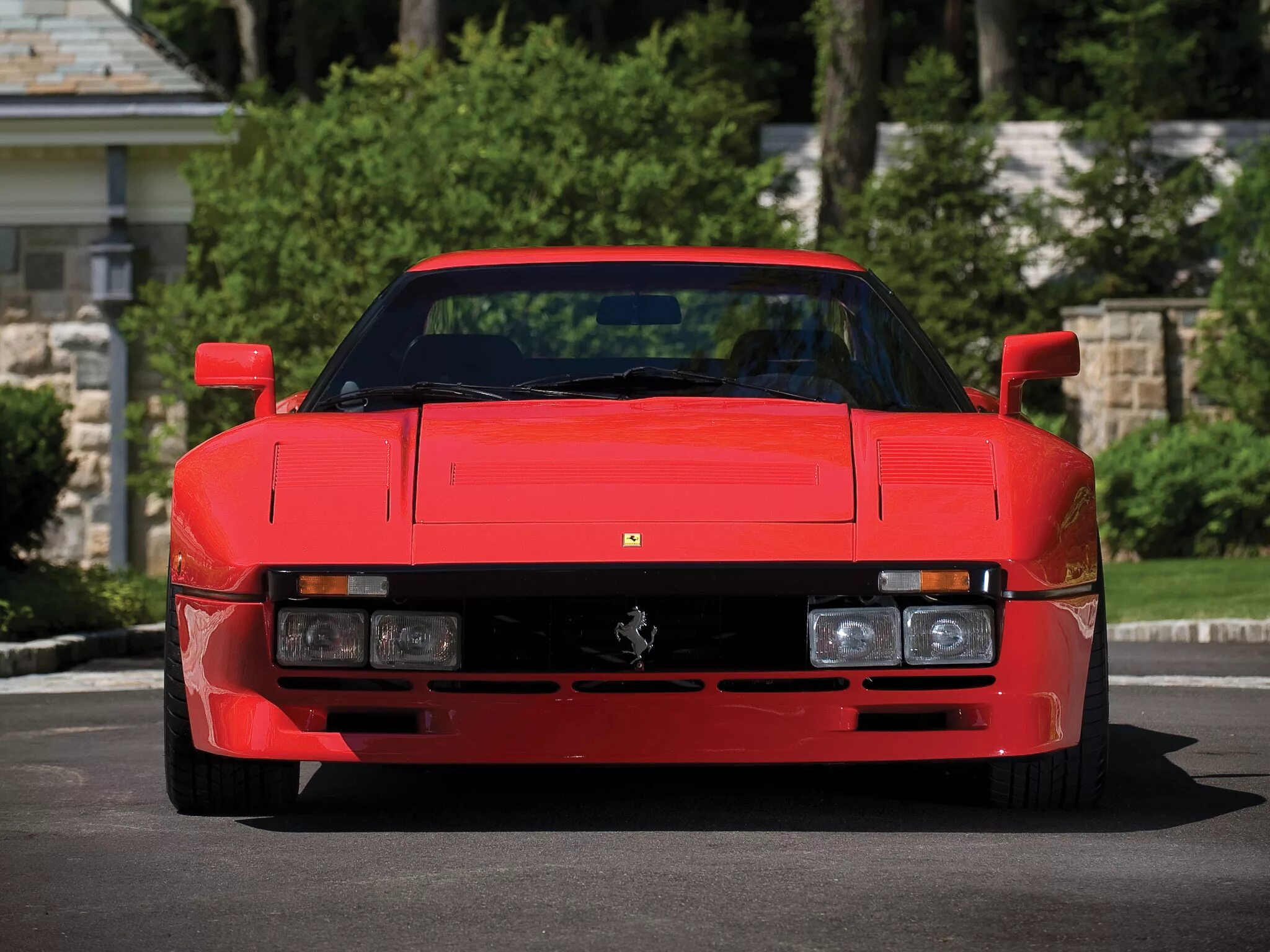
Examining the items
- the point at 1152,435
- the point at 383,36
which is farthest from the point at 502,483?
the point at 383,36

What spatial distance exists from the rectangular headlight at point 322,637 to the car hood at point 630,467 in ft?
0.97

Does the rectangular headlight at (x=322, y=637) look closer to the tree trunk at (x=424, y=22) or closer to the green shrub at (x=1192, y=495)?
the green shrub at (x=1192, y=495)

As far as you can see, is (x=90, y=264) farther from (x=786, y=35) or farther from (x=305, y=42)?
(x=786, y=35)

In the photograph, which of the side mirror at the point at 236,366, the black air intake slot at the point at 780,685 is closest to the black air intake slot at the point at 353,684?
the black air intake slot at the point at 780,685

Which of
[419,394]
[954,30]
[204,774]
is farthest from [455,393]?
[954,30]

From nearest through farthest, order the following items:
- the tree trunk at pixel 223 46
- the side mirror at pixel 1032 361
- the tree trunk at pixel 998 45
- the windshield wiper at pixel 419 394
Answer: the windshield wiper at pixel 419 394
the side mirror at pixel 1032 361
the tree trunk at pixel 998 45
the tree trunk at pixel 223 46

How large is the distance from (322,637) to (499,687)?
1.39ft

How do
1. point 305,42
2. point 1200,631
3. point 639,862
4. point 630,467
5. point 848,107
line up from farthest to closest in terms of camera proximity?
point 305,42
point 848,107
point 1200,631
point 630,467
point 639,862

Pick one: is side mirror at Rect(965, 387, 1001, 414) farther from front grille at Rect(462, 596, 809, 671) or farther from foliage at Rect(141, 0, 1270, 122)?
foliage at Rect(141, 0, 1270, 122)

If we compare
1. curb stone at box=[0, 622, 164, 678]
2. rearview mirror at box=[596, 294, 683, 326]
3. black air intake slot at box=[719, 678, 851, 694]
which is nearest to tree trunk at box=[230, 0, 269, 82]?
curb stone at box=[0, 622, 164, 678]

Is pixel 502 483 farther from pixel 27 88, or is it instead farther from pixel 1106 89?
pixel 1106 89

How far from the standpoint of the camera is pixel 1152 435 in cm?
2038

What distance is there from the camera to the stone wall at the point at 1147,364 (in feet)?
69.4

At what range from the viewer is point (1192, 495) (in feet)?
61.1
